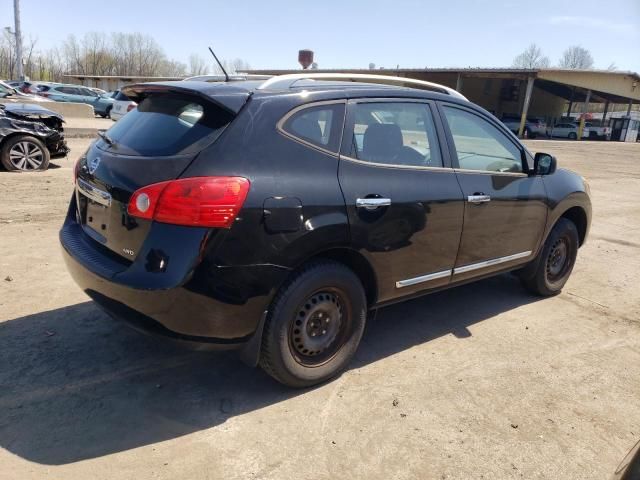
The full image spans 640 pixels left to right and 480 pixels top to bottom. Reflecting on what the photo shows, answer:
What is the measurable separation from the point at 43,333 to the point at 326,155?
7.96ft

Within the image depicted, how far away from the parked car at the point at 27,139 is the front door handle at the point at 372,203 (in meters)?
8.66

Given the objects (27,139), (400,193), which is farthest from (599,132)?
(400,193)

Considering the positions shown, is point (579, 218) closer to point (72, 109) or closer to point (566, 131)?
point (72, 109)

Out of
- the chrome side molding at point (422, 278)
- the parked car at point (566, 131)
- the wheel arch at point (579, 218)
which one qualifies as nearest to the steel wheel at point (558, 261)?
the wheel arch at point (579, 218)

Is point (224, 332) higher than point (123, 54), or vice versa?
point (123, 54)

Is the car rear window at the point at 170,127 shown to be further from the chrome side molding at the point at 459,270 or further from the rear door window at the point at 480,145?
the rear door window at the point at 480,145

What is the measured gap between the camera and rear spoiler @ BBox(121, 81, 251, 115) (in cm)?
277

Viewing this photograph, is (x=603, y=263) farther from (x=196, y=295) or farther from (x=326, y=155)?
(x=196, y=295)

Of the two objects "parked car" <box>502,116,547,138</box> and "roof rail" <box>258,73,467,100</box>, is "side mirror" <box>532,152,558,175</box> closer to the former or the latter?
"roof rail" <box>258,73,467,100</box>

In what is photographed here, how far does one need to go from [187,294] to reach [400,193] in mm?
1522

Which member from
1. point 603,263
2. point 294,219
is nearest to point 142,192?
point 294,219

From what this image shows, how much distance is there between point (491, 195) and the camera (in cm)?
393

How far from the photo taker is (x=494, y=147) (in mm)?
4242

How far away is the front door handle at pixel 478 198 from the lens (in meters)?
3.75
